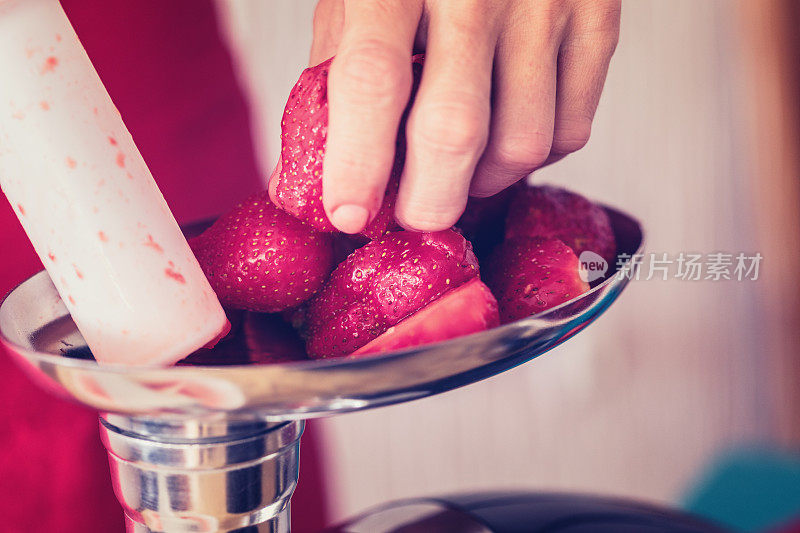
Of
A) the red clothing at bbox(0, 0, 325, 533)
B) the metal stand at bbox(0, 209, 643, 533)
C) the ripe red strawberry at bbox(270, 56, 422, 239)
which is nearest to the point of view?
the metal stand at bbox(0, 209, 643, 533)

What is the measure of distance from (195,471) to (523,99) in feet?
0.95

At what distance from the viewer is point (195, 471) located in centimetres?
40

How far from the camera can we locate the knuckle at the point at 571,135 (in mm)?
490

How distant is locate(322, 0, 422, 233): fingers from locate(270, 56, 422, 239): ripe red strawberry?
0.09 ft

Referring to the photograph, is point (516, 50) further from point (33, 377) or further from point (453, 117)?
point (33, 377)

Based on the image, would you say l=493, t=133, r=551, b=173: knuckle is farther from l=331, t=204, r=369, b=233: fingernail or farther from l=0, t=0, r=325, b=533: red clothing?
l=0, t=0, r=325, b=533: red clothing

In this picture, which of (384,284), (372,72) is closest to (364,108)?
(372,72)

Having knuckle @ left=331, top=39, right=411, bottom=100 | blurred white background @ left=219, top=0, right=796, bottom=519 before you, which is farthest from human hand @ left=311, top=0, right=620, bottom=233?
blurred white background @ left=219, top=0, right=796, bottom=519

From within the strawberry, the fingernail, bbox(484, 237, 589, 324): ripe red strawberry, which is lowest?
bbox(484, 237, 589, 324): ripe red strawberry

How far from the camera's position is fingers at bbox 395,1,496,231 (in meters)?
0.37

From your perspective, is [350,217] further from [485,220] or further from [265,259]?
[485,220]
